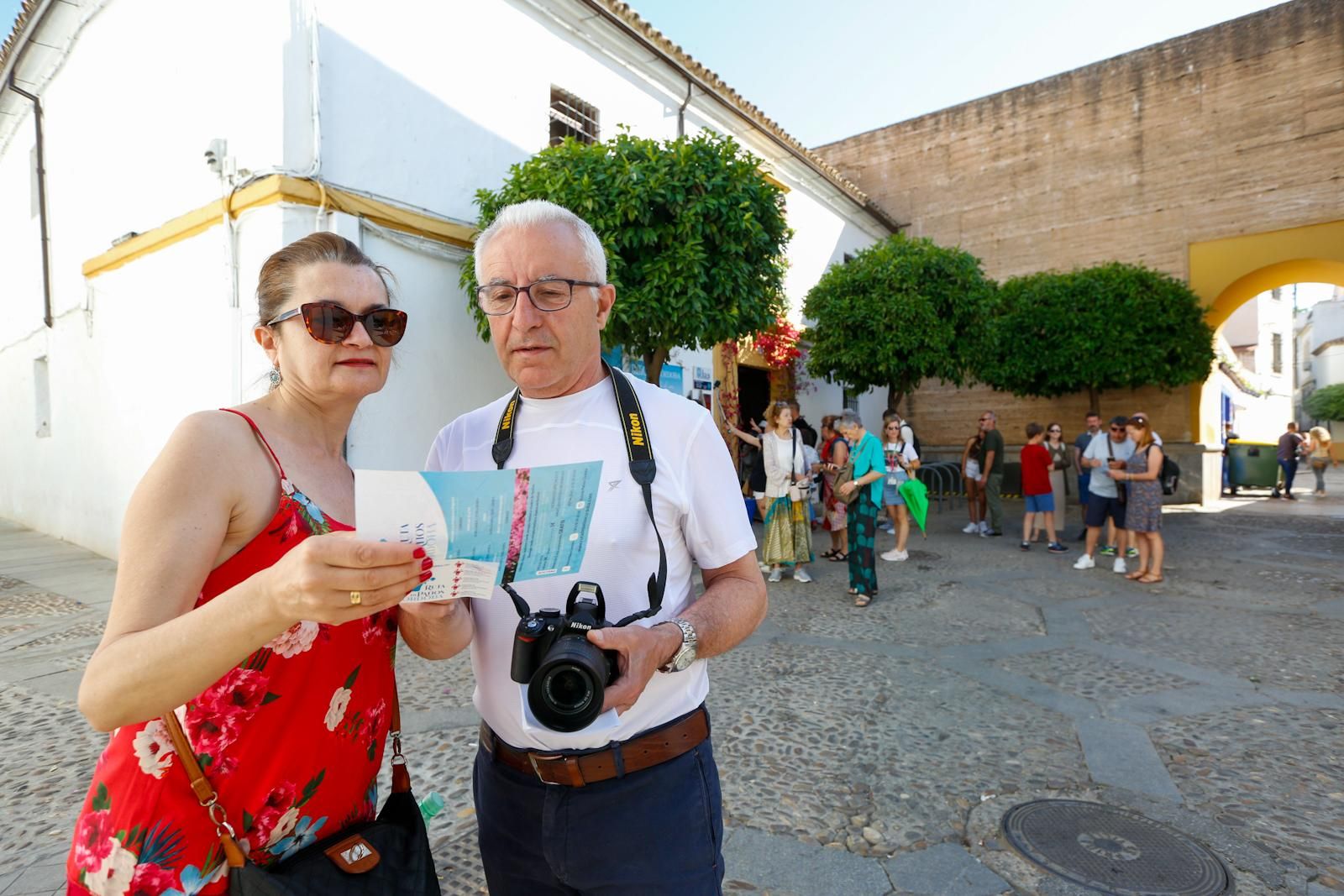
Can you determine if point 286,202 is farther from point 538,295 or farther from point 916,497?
point 916,497

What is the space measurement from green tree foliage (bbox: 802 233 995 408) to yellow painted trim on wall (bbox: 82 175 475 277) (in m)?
7.34

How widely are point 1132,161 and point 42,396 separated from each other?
22.0m

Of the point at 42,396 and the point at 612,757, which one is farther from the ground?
the point at 42,396

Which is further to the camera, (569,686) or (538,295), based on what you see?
(538,295)

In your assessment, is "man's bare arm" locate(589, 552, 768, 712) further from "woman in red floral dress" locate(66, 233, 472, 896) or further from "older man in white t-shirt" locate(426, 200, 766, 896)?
"woman in red floral dress" locate(66, 233, 472, 896)

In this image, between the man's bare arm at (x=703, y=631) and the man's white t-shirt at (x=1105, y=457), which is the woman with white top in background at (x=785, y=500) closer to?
the man's white t-shirt at (x=1105, y=457)

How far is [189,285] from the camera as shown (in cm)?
749

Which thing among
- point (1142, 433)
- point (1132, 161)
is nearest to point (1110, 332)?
point (1132, 161)

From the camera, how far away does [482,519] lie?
99cm

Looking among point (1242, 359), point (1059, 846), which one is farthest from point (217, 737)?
point (1242, 359)

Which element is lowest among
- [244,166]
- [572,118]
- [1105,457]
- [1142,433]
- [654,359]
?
[1105,457]

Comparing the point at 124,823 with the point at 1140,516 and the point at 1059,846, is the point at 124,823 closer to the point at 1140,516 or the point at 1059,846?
the point at 1059,846

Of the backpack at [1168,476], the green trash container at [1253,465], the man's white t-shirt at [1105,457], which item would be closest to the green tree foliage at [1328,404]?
the green trash container at [1253,465]

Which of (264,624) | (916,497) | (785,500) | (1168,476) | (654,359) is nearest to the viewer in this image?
(264,624)
